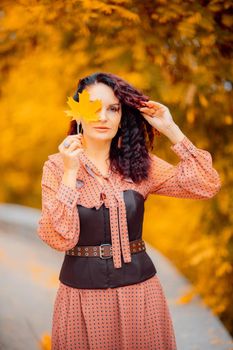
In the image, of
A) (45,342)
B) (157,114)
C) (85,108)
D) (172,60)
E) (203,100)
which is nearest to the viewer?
(85,108)

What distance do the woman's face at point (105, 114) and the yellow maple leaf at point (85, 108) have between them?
73 millimetres

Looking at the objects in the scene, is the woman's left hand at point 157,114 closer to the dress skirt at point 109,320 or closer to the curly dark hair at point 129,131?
the curly dark hair at point 129,131

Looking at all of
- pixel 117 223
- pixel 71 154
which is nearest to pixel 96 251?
pixel 117 223

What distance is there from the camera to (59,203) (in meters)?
2.27

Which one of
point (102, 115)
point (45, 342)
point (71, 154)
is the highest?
point (102, 115)

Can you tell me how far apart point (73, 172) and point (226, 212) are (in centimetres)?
218

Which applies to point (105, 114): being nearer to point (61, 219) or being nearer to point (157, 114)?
point (157, 114)

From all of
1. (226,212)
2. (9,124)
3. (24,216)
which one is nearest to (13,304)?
(226,212)

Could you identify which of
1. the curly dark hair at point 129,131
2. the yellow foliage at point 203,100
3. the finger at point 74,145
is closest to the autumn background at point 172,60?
the yellow foliage at point 203,100

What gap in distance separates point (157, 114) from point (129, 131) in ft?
0.62

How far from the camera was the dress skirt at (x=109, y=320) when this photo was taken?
2.42 metres

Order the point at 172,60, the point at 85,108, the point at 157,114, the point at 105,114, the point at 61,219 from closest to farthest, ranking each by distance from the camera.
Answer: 1. the point at 61,219
2. the point at 85,108
3. the point at 105,114
4. the point at 157,114
5. the point at 172,60

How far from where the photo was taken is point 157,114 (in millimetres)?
2654

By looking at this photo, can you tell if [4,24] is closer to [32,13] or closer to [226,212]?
[32,13]
